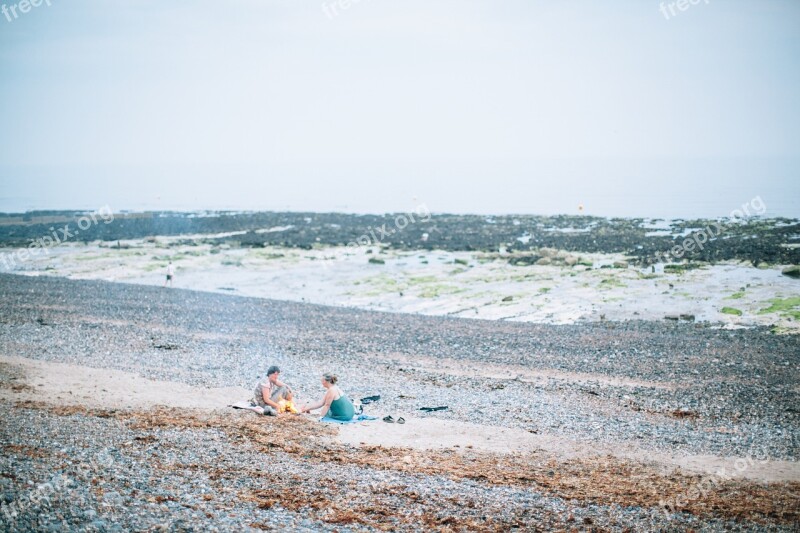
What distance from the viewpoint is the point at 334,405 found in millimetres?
13273

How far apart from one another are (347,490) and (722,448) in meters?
7.65

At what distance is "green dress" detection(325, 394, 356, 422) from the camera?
13211 millimetres

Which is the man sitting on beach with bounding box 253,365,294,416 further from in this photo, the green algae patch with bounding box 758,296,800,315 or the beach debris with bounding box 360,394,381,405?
the green algae patch with bounding box 758,296,800,315

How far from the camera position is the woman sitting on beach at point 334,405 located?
1322 centimetres

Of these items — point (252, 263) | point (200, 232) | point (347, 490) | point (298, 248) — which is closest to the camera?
point (347, 490)

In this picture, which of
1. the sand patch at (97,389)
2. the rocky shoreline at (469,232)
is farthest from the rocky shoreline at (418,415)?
the rocky shoreline at (469,232)

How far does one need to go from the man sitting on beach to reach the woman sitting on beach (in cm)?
61

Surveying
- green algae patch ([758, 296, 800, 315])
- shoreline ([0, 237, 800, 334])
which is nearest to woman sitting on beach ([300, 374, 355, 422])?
shoreline ([0, 237, 800, 334])

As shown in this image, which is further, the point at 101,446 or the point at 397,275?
the point at 397,275

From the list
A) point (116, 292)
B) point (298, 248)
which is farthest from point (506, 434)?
point (298, 248)

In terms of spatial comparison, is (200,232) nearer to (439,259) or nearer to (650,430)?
(439,259)

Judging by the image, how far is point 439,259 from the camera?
46812mm

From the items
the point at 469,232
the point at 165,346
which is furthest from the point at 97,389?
the point at 469,232

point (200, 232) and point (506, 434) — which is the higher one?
point (200, 232)
